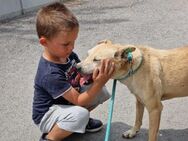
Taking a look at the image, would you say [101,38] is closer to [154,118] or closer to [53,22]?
[154,118]

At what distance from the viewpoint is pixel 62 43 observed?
9.77 ft

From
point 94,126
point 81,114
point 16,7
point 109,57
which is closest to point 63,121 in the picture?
point 81,114

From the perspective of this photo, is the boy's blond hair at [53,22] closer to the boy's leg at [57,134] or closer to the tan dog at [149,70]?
the tan dog at [149,70]

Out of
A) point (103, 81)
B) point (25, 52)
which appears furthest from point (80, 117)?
point (25, 52)

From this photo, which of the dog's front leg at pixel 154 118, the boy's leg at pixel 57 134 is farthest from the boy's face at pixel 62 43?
the dog's front leg at pixel 154 118

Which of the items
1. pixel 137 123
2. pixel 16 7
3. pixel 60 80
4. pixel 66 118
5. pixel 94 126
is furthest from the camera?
pixel 16 7

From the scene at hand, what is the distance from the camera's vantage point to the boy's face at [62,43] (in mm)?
2961

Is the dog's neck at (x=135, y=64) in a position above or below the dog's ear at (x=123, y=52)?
below

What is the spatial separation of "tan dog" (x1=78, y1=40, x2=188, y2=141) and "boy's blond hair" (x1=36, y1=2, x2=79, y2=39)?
0.91 ft

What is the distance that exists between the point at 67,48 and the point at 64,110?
1.73ft

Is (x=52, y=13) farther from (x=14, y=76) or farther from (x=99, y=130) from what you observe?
(x=14, y=76)

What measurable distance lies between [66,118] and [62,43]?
61 centimetres

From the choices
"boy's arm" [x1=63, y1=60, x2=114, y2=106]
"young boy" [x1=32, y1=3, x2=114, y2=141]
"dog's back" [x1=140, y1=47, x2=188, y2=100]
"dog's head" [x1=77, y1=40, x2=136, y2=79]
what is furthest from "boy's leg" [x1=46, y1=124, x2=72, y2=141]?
"dog's back" [x1=140, y1=47, x2=188, y2=100]

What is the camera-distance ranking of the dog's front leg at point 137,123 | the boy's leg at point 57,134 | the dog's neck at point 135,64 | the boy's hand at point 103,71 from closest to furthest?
1. the boy's hand at point 103,71
2. the dog's neck at point 135,64
3. the boy's leg at point 57,134
4. the dog's front leg at point 137,123
